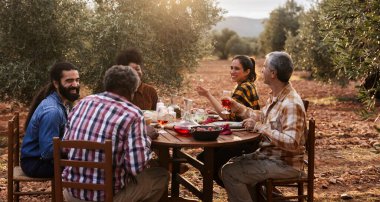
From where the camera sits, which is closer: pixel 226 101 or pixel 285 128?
pixel 285 128

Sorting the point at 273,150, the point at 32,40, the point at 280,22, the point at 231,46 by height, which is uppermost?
the point at 280,22

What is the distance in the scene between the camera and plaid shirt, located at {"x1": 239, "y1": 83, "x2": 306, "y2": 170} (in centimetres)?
446

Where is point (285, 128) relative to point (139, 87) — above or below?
below

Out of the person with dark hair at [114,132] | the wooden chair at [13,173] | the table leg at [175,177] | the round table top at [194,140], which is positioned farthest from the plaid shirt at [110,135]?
the table leg at [175,177]

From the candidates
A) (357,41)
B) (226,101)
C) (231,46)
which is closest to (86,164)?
(226,101)

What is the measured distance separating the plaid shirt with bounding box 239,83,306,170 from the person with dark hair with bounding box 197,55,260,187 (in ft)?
2.72

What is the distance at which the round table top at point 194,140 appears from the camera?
167 inches

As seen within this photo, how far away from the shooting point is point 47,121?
4.52 m

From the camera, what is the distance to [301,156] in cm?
482

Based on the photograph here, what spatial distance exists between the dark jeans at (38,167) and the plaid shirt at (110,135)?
2.98ft

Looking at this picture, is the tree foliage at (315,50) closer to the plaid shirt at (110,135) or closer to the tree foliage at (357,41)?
the tree foliage at (357,41)

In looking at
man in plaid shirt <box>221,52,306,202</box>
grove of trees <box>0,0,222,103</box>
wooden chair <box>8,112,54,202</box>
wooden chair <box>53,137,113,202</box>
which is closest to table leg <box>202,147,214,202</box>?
man in plaid shirt <box>221,52,306,202</box>

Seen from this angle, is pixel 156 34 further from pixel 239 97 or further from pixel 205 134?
pixel 205 134

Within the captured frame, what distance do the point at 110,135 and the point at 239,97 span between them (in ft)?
8.07
